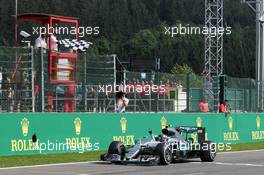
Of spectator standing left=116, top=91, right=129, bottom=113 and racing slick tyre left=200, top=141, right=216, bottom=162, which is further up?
spectator standing left=116, top=91, right=129, bottom=113

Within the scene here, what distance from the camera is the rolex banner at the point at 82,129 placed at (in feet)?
72.1

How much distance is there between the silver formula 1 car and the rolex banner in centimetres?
291

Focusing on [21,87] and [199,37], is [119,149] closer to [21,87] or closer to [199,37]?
[21,87]

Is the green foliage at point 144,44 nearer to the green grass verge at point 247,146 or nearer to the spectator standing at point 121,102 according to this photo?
the green grass verge at point 247,146

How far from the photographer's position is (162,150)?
20141mm

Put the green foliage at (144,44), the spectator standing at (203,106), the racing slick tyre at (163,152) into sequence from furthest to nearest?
the green foliage at (144,44) → the spectator standing at (203,106) → the racing slick tyre at (163,152)

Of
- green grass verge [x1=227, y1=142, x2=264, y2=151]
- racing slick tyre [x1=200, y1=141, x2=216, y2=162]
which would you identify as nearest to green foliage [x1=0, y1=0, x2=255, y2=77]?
green grass verge [x1=227, y1=142, x2=264, y2=151]

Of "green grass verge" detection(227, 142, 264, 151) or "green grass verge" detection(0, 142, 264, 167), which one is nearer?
"green grass verge" detection(0, 142, 264, 167)

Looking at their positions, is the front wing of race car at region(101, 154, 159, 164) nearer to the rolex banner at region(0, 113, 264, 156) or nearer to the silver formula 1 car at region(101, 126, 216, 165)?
the silver formula 1 car at region(101, 126, 216, 165)

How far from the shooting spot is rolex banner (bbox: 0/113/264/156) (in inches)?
865

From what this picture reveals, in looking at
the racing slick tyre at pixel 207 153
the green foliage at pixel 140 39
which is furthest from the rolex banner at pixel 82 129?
the green foliage at pixel 140 39

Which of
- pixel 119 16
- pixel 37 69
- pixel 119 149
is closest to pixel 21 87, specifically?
pixel 37 69

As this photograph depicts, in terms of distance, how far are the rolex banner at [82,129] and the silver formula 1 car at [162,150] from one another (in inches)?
115

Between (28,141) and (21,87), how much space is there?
1.90 m
